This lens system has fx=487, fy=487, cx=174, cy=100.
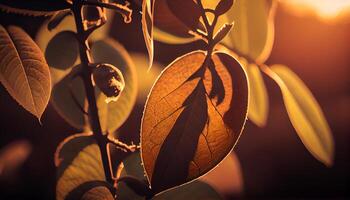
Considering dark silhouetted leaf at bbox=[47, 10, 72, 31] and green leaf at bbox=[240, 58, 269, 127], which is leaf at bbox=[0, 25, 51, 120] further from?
green leaf at bbox=[240, 58, 269, 127]

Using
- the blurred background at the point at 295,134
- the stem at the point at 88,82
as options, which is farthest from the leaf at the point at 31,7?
the blurred background at the point at 295,134

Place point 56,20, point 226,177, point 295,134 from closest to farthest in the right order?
point 56,20, point 226,177, point 295,134

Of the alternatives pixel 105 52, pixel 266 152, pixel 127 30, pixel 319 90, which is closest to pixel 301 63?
pixel 319 90

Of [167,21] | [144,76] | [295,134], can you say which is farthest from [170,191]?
[295,134]

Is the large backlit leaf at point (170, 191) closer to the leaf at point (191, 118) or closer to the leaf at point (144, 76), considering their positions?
the leaf at point (191, 118)

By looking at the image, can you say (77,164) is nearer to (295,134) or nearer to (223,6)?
(223,6)

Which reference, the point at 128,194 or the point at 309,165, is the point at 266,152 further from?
the point at 128,194

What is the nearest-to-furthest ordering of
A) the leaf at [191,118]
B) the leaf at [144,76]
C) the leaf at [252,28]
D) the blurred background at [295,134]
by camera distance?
the leaf at [191,118]
the leaf at [252,28]
the leaf at [144,76]
the blurred background at [295,134]
